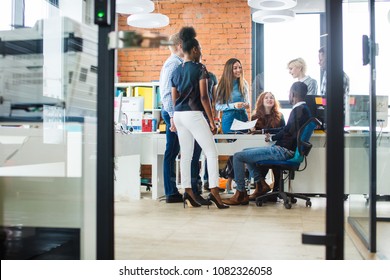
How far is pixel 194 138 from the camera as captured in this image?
13.8ft

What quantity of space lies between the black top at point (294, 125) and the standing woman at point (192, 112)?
69cm

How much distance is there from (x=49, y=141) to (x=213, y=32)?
568 cm

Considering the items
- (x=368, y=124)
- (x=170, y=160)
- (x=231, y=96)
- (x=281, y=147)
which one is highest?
(x=231, y=96)

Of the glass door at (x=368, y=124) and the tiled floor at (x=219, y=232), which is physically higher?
the glass door at (x=368, y=124)

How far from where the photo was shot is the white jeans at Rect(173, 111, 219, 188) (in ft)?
13.4

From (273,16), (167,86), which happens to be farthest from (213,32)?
(167,86)

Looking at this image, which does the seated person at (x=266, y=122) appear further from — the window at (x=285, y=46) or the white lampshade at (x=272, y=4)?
the window at (x=285, y=46)

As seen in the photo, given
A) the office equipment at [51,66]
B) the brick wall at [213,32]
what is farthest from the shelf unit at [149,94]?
the office equipment at [51,66]

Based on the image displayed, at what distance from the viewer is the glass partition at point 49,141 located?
1881mm

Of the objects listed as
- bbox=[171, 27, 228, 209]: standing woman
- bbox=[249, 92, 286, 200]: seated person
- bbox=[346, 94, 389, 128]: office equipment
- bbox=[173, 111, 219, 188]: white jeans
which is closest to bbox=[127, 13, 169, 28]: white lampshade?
bbox=[171, 27, 228, 209]: standing woman

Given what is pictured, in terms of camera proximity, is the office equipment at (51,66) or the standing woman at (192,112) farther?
the standing woman at (192,112)

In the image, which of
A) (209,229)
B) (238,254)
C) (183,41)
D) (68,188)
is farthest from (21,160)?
(183,41)

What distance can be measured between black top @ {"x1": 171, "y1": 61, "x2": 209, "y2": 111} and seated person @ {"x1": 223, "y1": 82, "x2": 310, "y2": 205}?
73cm

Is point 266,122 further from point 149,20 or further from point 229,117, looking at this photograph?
point 149,20
